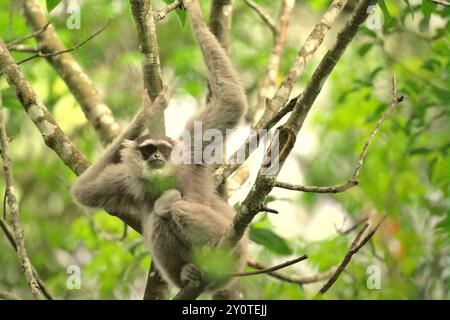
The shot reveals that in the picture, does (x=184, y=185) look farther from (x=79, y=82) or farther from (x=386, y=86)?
(x=386, y=86)

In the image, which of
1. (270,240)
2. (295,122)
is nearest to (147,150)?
(270,240)

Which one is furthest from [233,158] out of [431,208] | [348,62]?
[348,62]

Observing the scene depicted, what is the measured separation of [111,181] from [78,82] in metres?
1.52

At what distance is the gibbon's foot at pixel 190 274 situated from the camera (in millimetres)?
5910

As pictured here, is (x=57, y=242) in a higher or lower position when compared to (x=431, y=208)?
higher

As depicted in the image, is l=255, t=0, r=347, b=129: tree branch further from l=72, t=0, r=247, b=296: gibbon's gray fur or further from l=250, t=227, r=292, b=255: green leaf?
l=250, t=227, r=292, b=255: green leaf

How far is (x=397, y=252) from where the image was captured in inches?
372

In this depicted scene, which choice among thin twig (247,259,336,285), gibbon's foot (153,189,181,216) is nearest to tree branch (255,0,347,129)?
gibbon's foot (153,189,181,216)

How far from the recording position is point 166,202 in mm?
6184

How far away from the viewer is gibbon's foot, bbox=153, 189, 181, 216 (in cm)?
614

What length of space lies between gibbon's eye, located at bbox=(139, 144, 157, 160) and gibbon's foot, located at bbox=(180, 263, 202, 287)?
3.36ft

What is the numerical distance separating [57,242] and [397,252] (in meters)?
5.59

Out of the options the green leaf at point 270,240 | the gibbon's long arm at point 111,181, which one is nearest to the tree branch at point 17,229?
the gibbon's long arm at point 111,181
